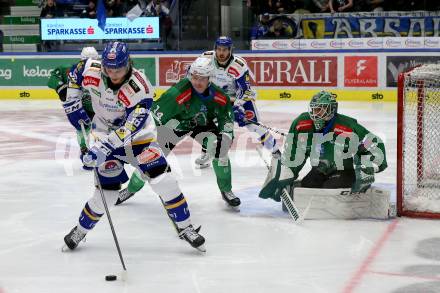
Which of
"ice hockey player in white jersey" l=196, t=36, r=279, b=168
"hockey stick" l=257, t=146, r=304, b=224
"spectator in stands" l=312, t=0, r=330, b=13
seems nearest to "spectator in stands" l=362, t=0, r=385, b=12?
"spectator in stands" l=312, t=0, r=330, b=13

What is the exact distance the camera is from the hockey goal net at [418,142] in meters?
5.53

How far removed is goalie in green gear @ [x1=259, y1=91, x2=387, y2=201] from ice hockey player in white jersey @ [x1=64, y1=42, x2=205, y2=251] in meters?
1.21

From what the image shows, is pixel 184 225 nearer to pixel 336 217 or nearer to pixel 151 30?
pixel 336 217

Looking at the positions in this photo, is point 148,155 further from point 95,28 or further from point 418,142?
point 95,28

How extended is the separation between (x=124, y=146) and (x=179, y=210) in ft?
1.60

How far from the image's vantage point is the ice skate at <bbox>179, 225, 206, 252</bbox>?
4.57 m

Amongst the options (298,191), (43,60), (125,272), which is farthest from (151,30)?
(125,272)

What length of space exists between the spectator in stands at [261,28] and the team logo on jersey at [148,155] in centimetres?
A: 1035

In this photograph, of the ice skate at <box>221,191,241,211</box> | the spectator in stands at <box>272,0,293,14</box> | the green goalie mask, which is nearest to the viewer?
the green goalie mask

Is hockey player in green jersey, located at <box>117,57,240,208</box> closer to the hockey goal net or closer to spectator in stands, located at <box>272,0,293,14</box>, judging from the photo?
the hockey goal net

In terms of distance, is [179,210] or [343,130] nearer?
[179,210]

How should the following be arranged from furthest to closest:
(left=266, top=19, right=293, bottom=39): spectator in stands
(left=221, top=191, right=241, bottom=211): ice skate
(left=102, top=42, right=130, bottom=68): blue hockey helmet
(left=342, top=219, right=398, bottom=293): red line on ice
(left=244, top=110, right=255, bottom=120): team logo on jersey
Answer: (left=266, top=19, right=293, bottom=39): spectator in stands, (left=244, top=110, right=255, bottom=120): team logo on jersey, (left=221, top=191, right=241, bottom=211): ice skate, (left=102, top=42, right=130, bottom=68): blue hockey helmet, (left=342, top=219, right=398, bottom=293): red line on ice

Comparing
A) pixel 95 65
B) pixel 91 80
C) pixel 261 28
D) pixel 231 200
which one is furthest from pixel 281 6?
pixel 91 80

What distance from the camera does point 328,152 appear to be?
5.61 metres
